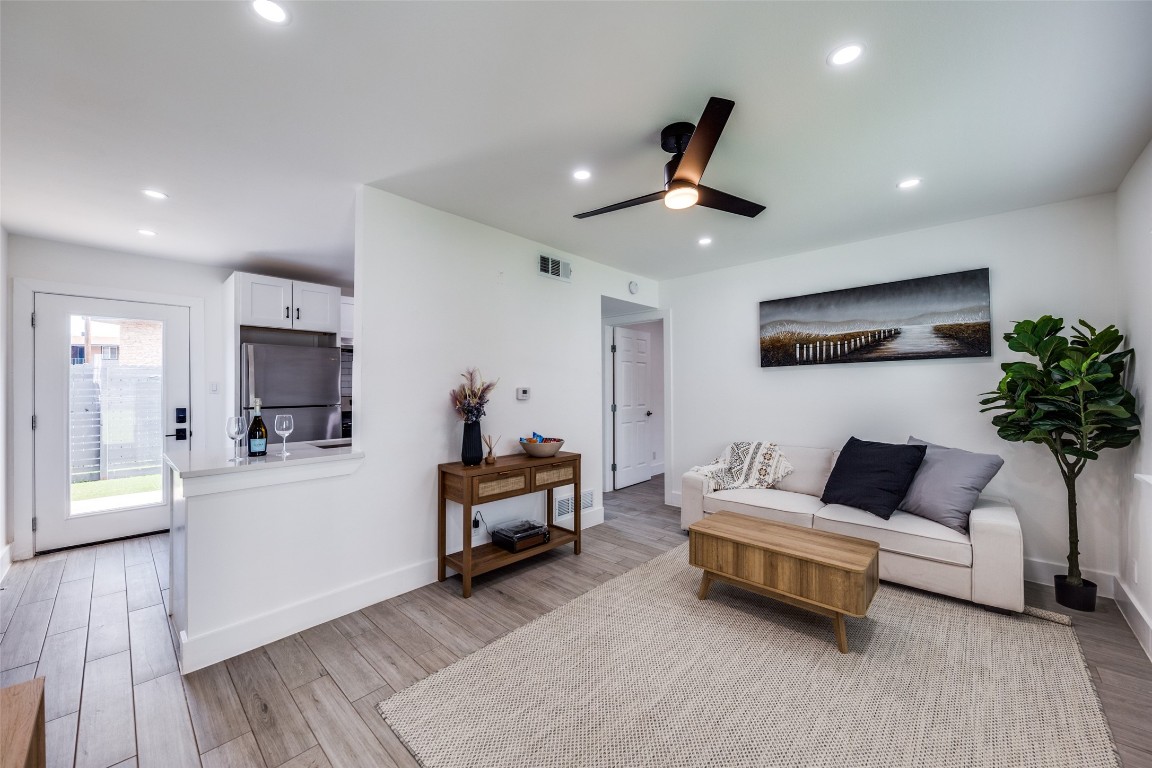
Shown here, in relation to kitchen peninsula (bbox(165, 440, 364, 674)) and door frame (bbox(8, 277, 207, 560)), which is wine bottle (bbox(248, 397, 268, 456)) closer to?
kitchen peninsula (bbox(165, 440, 364, 674))

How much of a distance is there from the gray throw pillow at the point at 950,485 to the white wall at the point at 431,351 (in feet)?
8.65

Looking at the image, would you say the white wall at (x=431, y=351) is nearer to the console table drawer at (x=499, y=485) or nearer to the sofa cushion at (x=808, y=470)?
the console table drawer at (x=499, y=485)

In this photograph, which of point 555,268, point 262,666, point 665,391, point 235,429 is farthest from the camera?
point 665,391

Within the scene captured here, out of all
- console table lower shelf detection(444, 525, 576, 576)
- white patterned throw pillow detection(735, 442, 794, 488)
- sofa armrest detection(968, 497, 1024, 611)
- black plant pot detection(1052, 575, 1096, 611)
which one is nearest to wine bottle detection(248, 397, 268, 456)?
console table lower shelf detection(444, 525, 576, 576)

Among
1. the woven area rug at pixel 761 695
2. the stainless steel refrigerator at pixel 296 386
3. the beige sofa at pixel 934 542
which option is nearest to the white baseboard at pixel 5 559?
the stainless steel refrigerator at pixel 296 386

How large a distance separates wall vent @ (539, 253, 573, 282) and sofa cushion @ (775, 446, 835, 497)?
2530 millimetres

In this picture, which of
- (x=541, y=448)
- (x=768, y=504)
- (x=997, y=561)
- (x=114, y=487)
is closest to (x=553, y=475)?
(x=541, y=448)

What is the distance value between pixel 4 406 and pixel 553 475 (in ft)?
13.3

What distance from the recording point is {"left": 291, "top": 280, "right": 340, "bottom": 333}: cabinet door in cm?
443

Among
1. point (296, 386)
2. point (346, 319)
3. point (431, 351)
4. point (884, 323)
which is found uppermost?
point (346, 319)

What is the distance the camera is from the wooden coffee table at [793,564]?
2.29 m

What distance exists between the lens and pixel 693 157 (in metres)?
1.98

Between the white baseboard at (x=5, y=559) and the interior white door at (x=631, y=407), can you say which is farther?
the interior white door at (x=631, y=407)

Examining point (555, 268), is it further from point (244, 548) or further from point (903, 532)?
point (903, 532)
